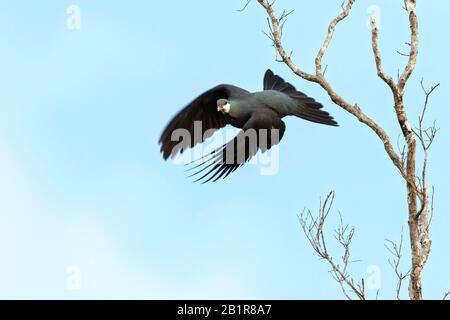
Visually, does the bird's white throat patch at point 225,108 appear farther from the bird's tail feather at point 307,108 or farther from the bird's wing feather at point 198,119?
the bird's tail feather at point 307,108

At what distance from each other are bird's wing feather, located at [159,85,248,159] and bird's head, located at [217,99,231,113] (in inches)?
9.4

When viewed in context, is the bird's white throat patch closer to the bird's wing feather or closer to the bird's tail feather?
the bird's wing feather

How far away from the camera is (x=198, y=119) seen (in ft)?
36.4

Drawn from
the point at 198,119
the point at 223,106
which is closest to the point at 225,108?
the point at 223,106

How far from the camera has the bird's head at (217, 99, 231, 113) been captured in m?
10.2

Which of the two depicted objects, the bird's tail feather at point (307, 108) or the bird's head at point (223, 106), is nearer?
the bird's head at point (223, 106)

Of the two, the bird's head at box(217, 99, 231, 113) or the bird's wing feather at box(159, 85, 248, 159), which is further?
the bird's wing feather at box(159, 85, 248, 159)

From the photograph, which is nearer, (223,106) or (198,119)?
(223,106)

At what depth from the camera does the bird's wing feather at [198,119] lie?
35.1 feet

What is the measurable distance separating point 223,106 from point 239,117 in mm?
249

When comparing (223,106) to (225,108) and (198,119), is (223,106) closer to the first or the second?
(225,108)
